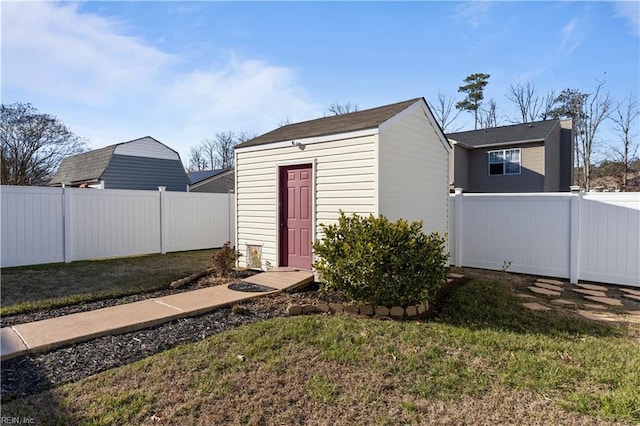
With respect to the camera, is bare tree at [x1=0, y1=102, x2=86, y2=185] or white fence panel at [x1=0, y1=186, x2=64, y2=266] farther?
bare tree at [x1=0, y1=102, x2=86, y2=185]

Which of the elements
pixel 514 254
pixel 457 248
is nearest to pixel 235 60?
pixel 457 248

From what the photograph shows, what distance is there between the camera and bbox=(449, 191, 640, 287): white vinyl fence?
6359mm

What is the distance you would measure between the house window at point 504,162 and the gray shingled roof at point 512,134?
22.4 inches

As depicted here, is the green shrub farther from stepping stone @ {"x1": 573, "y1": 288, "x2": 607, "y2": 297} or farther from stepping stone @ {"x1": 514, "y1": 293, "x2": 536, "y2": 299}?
stepping stone @ {"x1": 573, "y1": 288, "x2": 607, "y2": 297}

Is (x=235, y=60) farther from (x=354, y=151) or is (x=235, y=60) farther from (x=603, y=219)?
(x=603, y=219)

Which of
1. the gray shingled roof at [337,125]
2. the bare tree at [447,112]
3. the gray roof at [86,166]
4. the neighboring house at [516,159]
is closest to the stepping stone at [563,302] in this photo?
the gray shingled roof at [337,125]

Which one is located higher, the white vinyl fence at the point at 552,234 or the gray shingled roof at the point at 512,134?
the gray shingled roof at the point at 512,134

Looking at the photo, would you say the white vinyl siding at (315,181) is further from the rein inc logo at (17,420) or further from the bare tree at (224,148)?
the bare tree at (224,148)

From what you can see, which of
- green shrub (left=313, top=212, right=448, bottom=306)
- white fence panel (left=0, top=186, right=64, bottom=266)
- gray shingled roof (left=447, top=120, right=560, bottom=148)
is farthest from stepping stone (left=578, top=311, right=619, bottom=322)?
gray shingled roof (left=447, top=120, right=560, bottom=148)

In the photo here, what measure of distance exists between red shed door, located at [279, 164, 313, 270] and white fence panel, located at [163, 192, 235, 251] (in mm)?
5278

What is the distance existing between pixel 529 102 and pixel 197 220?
24.9m

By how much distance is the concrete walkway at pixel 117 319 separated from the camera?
144 inches

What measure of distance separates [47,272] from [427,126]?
27.9ft

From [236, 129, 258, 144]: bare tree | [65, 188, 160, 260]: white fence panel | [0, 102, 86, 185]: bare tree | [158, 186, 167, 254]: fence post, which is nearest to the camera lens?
[65, 188, 160, 260]: white fence panel
